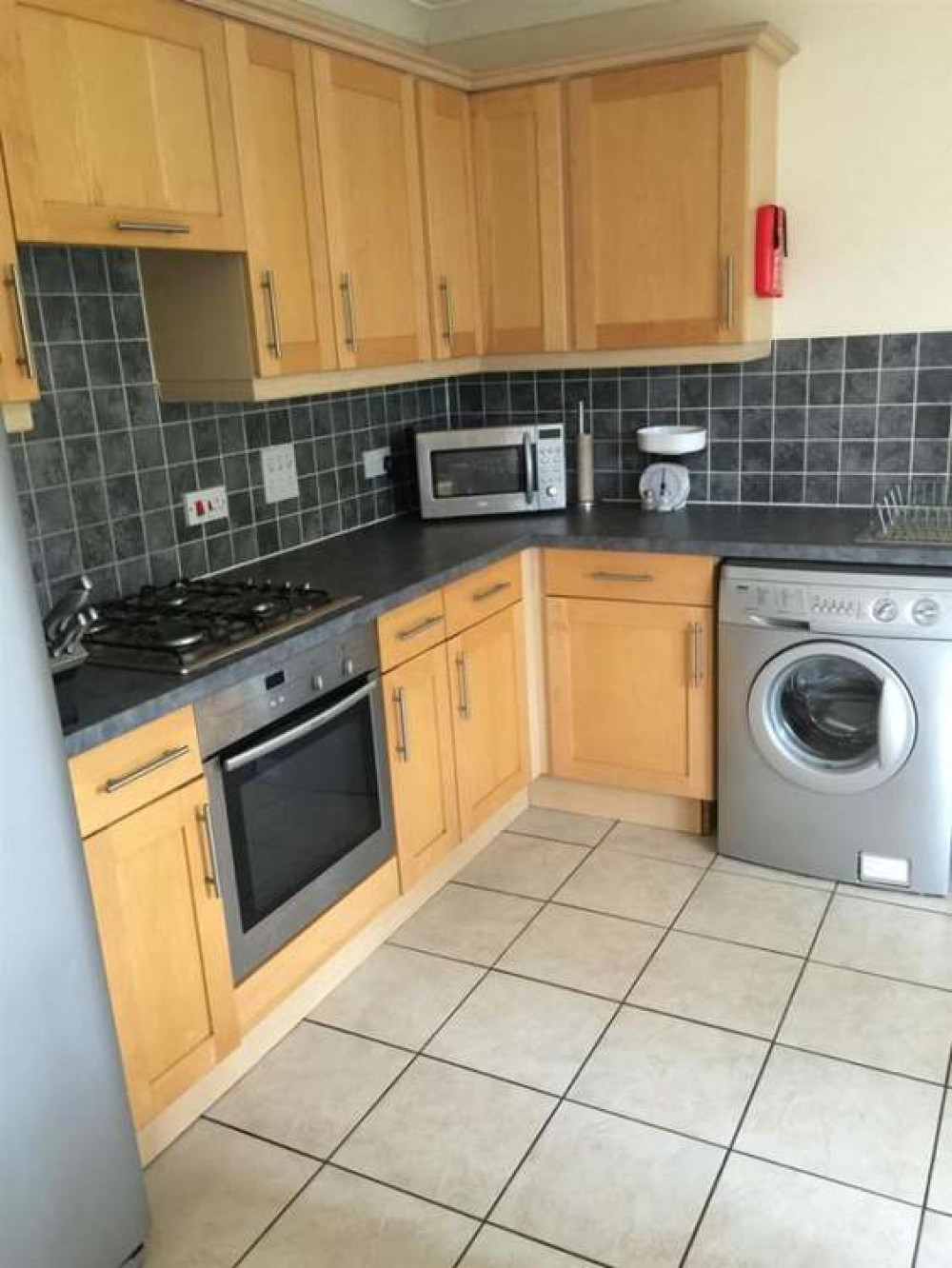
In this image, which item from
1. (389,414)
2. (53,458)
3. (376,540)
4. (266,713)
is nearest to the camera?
(266,713)

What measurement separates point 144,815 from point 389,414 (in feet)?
6.15

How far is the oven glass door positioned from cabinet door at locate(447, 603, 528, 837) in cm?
37

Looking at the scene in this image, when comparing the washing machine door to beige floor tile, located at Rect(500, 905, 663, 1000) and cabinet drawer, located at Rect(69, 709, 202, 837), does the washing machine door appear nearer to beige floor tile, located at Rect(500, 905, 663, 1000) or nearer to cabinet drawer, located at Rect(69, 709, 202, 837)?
beige floor tile, located at Rect(500, 905, 663, 1000)

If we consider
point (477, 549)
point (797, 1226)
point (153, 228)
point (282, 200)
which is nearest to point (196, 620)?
point (153, 228)

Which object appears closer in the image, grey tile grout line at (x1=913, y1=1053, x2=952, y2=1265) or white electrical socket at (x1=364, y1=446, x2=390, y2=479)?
grey tile grout line at (x1=913, y1=1053, x2=952, y2=1265)

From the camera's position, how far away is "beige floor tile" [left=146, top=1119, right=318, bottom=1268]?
6.05 feet

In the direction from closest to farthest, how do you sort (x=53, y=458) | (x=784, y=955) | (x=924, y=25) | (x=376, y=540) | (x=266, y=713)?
(x=266, y=713)
(x=53, y=458)
(x=784, y=955)
(x=924, y=25)
(x=376, y=540)

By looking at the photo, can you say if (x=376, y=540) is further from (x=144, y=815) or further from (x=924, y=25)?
(x=924, y=25)

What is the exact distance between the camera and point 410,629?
2.59 m

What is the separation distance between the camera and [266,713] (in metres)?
2.14

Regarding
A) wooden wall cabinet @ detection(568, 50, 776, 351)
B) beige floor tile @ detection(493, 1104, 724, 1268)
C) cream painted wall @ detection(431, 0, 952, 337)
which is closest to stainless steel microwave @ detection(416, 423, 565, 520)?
wooden wall cabinet @ detection(568, 50, 776, 351)

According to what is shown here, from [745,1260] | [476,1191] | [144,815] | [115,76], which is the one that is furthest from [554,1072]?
[115,76]

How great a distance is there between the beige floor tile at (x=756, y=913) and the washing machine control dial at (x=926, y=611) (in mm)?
773

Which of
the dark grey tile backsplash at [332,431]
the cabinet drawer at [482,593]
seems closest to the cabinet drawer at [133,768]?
the dark grey tile backsplash at [332,431]
